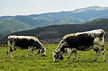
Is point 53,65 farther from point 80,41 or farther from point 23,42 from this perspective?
point 23,42

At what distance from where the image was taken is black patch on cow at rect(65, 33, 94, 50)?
71.3ft

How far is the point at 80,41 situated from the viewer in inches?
870

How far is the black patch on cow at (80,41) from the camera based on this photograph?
21.7 metres

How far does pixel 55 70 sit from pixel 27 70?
2.80 metres

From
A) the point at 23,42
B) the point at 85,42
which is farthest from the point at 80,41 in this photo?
the point at 23,42

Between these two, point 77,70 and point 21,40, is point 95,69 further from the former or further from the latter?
point 21,40

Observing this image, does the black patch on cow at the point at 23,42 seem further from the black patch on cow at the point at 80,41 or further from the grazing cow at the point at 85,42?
the black patch on cow at the point at 80,41

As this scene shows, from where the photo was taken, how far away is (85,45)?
21.9 m

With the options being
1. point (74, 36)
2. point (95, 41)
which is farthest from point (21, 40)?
point (95, 41)

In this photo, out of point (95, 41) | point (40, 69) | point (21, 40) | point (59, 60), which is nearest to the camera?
point (40, 69)

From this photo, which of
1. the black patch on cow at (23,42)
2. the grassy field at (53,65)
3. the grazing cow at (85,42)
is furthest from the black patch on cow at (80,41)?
the black patch on cow at (23,42)

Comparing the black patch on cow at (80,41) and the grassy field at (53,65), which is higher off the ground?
the black patch on cow at (80,41)

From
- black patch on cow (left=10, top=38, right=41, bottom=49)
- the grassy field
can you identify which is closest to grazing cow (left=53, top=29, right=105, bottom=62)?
the grassy field

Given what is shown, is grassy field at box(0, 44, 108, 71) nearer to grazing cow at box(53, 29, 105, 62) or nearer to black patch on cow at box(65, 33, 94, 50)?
grazing cow at box(53, 29, 105, 62)
